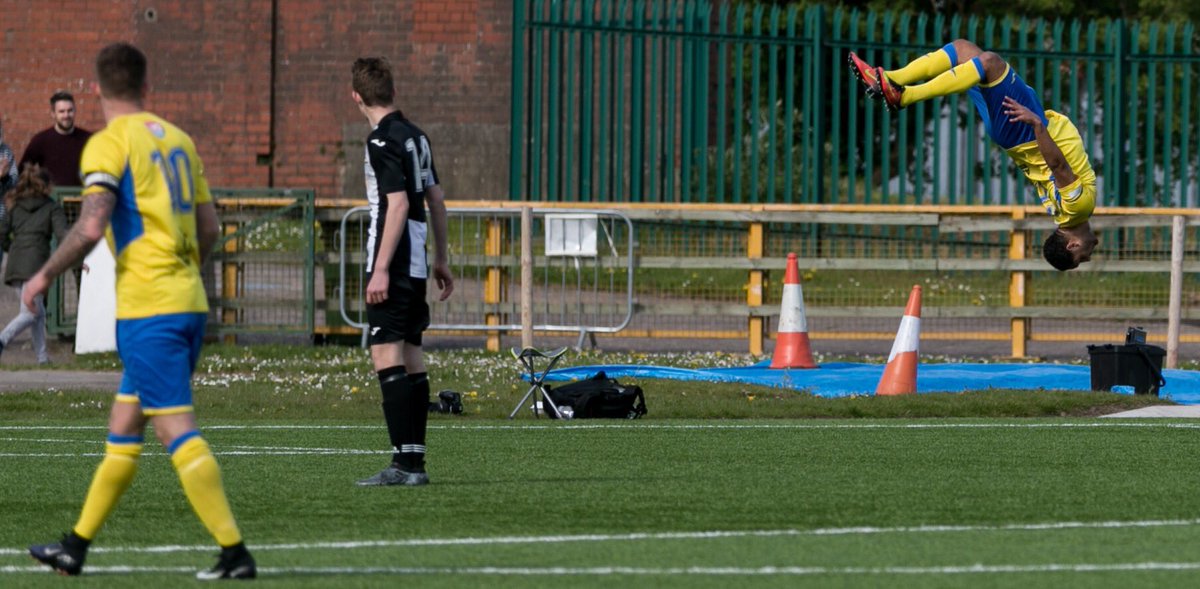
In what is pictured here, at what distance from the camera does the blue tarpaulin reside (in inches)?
588

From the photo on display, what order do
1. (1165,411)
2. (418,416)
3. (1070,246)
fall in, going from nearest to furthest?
1. (418,416)
2. (1070,246)
3. (1165,411)

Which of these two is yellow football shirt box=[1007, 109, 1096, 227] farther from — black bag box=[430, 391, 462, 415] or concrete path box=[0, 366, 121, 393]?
concrete path box=[0, 366, 121, 393]

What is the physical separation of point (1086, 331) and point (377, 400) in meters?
8.98

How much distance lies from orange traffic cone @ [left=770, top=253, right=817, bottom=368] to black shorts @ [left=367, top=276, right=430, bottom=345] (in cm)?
751

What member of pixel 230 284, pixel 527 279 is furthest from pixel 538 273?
pixel 230 284

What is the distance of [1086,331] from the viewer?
2022 centimetres

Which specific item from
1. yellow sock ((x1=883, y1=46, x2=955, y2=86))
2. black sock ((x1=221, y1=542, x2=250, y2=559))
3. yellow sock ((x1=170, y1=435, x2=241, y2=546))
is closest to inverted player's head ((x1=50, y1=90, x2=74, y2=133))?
yellow sock ((x1=883, y1=46, x2=955, y2=86))

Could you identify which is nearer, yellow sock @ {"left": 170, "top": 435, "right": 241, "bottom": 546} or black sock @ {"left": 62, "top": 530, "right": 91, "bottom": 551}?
yellow sock @ {"left": 170, "top": 435, "right": 241, "bottom": 546}

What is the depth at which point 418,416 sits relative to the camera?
9.20 m

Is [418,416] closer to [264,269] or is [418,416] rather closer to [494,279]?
[264,269]

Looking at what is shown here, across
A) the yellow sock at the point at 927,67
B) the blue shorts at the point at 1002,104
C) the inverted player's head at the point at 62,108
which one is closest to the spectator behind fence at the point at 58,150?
the inverted player's head at the point at 62,108

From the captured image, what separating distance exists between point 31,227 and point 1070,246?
29.7 feet

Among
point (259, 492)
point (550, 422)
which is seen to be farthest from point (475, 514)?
point (550, 422)

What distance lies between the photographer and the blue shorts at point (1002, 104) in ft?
39.9
